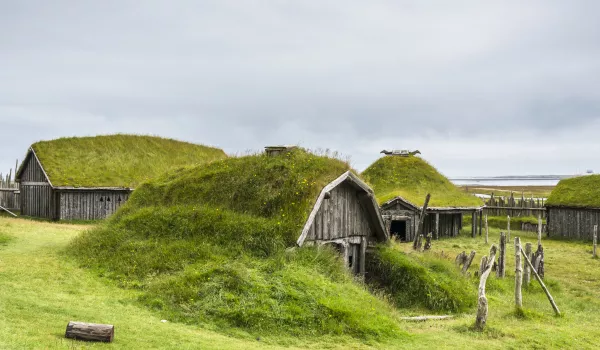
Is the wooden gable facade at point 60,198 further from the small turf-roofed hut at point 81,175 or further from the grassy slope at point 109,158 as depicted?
the grassy slope at point 109,158

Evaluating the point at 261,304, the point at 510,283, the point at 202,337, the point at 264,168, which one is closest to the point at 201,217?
the point at 264,168

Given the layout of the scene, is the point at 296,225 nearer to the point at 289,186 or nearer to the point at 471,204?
the point at 289,186

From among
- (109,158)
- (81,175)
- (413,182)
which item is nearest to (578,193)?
(413,182)

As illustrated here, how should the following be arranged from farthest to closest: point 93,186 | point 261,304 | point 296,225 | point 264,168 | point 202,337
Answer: point 93,186 < point 264,168 < point 296,225 < point 261,304 < point 202,337

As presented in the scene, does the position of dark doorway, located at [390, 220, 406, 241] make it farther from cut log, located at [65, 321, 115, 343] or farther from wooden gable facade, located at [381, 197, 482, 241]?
cut log, located at [65, 321, 115, 343]

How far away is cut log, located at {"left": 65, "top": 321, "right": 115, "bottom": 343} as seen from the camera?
972 cm

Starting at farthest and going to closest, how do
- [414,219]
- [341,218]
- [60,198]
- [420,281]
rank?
[60,198], [414,219], [341,218], [420,281]

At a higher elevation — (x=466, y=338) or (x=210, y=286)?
(x=210, y=286)

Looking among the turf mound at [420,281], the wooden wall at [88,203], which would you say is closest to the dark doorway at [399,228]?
the turf mound at [420,281]

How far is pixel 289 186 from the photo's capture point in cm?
1772

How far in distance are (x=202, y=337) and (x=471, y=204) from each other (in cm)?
3186

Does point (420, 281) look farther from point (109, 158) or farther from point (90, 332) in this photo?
point (109, 158)

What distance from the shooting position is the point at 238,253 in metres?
16.1

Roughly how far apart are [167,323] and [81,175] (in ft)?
92.4
